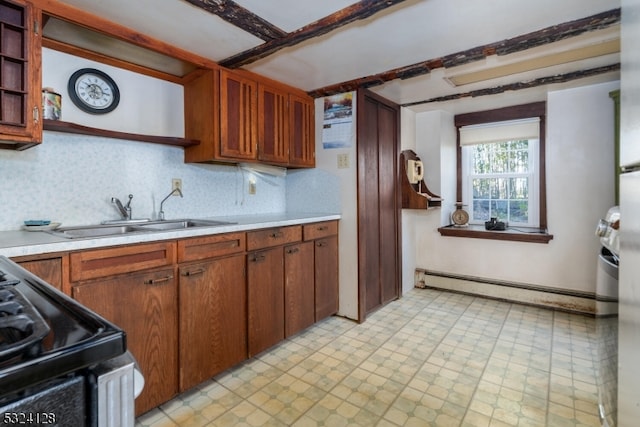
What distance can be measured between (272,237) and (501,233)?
8.13 feet

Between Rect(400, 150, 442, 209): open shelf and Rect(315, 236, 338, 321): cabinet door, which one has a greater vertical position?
Rect(400, 150, 442, 209): open shelf

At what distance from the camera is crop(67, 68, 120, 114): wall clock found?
192cm

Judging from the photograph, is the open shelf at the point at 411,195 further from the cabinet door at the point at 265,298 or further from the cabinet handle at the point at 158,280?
the cabinet handle at the point at 158,280

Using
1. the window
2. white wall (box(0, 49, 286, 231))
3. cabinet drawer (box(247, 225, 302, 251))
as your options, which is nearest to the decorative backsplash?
white wall (box(0, 49, 286, 231))

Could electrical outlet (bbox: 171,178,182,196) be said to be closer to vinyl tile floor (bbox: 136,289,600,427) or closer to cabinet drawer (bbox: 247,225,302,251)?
cabinet drawer (bbox: 247,225,302,251)

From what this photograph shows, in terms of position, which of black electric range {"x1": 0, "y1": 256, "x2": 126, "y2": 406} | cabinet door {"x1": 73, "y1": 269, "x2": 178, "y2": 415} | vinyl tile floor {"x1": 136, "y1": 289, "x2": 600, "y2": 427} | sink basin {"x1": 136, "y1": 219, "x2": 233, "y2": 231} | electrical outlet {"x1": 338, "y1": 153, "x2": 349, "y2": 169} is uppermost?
electrical outlet {"x1": 338, "y1": 153, "x2": 349, "y2": 169}

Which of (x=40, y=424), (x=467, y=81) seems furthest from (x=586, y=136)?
(x=40, y=424)

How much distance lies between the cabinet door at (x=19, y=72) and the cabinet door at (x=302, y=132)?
5.62ft

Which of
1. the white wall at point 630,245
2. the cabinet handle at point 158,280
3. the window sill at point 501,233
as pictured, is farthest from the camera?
the window sill at point 501,233

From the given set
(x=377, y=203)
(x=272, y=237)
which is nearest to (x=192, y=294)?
(x=272, y=237)

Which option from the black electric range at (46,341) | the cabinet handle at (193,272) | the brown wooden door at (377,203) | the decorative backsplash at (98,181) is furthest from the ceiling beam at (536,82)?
the black electric range at (46,341)

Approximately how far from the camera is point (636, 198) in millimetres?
815

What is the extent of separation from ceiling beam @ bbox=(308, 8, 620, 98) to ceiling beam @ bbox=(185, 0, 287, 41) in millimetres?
964

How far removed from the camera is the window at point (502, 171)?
11.5 feet
